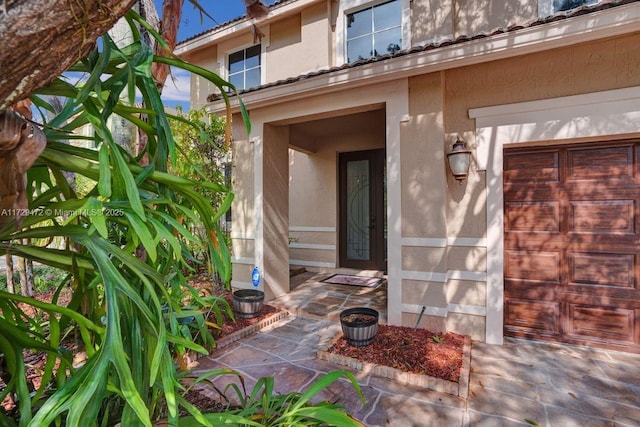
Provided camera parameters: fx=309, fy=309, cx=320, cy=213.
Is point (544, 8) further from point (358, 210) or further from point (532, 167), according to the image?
point (358, 210)

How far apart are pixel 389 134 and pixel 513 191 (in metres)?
1.70

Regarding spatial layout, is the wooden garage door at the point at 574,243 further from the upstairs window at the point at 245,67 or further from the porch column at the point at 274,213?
the upstairs window at the point at 245,67

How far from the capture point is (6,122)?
2.52ft

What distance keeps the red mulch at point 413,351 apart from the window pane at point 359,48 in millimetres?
5418

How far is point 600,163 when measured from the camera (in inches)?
137

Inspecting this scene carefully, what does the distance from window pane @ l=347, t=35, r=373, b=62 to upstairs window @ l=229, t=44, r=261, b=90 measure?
265 cm

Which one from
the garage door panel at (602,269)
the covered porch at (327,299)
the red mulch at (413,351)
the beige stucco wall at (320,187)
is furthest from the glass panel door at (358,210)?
the garage door panel at (602,269)

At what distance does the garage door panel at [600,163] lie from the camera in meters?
3.37

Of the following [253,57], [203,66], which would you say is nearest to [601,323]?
[253,57]

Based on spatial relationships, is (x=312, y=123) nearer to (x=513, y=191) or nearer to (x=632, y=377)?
(x=513, y=191)

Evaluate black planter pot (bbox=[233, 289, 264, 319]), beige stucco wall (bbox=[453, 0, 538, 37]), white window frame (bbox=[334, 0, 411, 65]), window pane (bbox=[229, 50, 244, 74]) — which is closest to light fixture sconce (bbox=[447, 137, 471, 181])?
beige stucco wall (bbox=[453, 0, 538, 37])

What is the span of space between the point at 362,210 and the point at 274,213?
105 inches

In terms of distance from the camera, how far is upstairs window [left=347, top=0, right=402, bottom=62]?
6109 millimetres

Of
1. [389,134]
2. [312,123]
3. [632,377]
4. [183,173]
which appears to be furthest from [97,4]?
[312,123]
